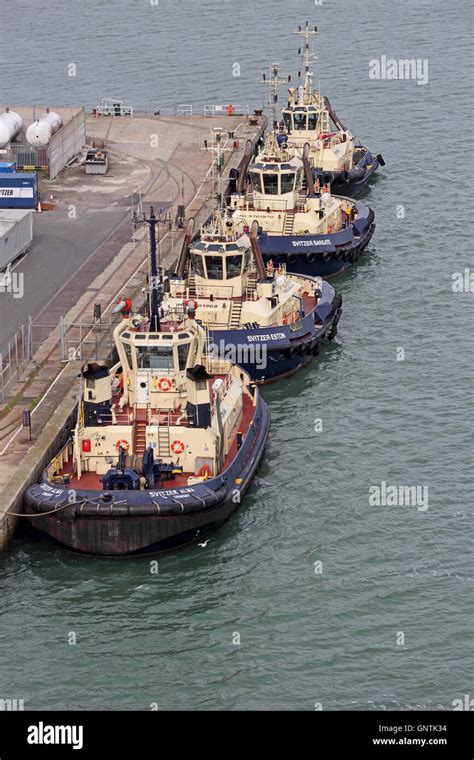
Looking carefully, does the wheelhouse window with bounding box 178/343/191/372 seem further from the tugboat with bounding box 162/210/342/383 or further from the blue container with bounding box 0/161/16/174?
the blue container with bounding box 0/161/16/174

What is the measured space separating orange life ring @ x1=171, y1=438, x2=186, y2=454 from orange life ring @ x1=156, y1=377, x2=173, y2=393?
2.26m

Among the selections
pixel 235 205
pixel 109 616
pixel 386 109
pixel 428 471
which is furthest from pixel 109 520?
pixel 386 109

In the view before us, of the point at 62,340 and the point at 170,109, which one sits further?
the point at 170,109

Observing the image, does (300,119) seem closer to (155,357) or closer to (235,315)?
(235,315)

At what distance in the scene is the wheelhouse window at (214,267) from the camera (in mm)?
69688

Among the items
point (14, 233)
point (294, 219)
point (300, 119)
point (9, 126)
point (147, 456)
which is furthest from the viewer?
point (300, 119)

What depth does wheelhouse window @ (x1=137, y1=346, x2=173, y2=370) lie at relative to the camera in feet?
186

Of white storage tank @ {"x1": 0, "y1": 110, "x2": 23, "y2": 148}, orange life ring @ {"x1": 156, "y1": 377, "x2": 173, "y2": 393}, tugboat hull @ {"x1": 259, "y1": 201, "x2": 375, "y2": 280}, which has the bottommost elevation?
tugboat hull @ {"x1": 259, "y1": 201, "x2": 375, "y2": 280}

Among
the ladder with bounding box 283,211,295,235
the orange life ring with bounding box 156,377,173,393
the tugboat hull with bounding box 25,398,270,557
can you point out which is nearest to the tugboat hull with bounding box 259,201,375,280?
the ladder with bounding box 283,211,295,235

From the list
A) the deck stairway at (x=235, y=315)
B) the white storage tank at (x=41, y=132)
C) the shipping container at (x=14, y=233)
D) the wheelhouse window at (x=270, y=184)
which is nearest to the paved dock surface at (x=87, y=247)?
the shipping container at (x=14, y=233)

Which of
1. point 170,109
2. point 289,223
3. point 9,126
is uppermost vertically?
point 9,126

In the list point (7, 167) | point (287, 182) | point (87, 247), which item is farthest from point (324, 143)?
point (87, 247)

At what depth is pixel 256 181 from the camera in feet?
278

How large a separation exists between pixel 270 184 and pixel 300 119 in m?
16.3
